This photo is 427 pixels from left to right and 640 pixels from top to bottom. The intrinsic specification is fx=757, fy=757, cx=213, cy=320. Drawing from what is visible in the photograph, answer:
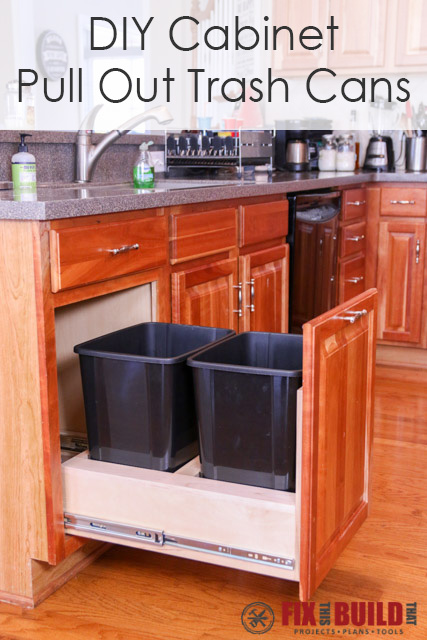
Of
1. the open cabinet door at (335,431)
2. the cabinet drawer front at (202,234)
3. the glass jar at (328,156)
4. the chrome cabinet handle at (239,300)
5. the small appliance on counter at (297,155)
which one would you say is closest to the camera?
the open cabinet door at (335,431)

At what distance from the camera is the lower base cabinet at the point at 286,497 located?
1.31 m

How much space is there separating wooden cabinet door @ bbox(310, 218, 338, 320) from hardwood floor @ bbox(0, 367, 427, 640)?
120cm

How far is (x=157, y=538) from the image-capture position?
4.76ft

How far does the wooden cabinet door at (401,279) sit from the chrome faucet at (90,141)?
1421 mm

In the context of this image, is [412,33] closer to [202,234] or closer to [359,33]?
[359,33]

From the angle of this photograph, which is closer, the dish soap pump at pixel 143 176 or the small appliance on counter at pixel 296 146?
the dish soap pump at pixel 143 176

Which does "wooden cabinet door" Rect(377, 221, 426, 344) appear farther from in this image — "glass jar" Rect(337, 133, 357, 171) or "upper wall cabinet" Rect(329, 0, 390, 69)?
"upper wall cabinet" Rect(329, 0, 390, 69)

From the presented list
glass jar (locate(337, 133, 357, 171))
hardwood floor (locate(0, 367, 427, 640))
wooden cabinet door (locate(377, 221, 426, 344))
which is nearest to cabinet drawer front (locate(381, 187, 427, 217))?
wooden cabinet door (locate(377, 221, 426, 344))

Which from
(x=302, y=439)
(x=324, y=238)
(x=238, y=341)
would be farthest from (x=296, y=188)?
(x=302, y=439)

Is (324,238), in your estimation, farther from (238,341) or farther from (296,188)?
(238,341)

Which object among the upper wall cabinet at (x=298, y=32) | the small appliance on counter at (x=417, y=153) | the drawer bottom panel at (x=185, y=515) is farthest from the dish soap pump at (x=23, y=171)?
the upper wall cabinet at (x=298, y=32)

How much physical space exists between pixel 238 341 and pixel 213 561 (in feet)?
1.62

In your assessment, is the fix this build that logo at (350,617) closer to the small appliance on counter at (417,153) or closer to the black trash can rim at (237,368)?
the black trash can rim at (237,368)

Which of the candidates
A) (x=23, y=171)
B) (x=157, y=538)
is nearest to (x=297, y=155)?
(x=23, y=171)
